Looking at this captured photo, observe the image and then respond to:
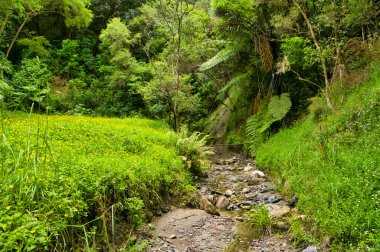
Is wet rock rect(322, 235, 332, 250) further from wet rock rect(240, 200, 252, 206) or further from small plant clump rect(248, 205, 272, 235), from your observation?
Answer: wet rock rect(240, 200, 252, 206)

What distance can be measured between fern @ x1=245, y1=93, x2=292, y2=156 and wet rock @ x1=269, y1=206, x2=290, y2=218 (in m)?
5.19

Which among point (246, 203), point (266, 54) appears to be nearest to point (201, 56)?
point (266, 54)

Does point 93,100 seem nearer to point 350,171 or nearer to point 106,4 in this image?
point 106,4

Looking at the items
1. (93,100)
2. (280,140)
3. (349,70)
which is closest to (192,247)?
(280,140)

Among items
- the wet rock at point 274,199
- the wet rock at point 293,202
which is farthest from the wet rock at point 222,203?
the wet rock at point 293,202

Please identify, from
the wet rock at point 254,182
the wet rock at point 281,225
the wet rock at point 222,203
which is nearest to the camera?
the wet rock at point 281,225

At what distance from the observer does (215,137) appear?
49.2 feet

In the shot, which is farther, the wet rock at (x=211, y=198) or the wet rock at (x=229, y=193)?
the wet rock at (x=229, y=193)

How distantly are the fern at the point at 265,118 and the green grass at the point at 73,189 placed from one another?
15.8ft

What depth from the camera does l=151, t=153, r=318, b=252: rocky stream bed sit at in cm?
495

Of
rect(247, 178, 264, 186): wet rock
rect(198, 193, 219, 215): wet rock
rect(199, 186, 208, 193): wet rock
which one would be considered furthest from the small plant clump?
rect(247, 178, 264, 186): wet rock

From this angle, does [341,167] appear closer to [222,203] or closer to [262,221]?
[262,221]

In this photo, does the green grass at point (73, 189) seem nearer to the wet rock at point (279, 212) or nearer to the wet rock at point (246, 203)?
the wet rock at point (246, 203)

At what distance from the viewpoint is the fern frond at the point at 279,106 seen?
1058 cm
